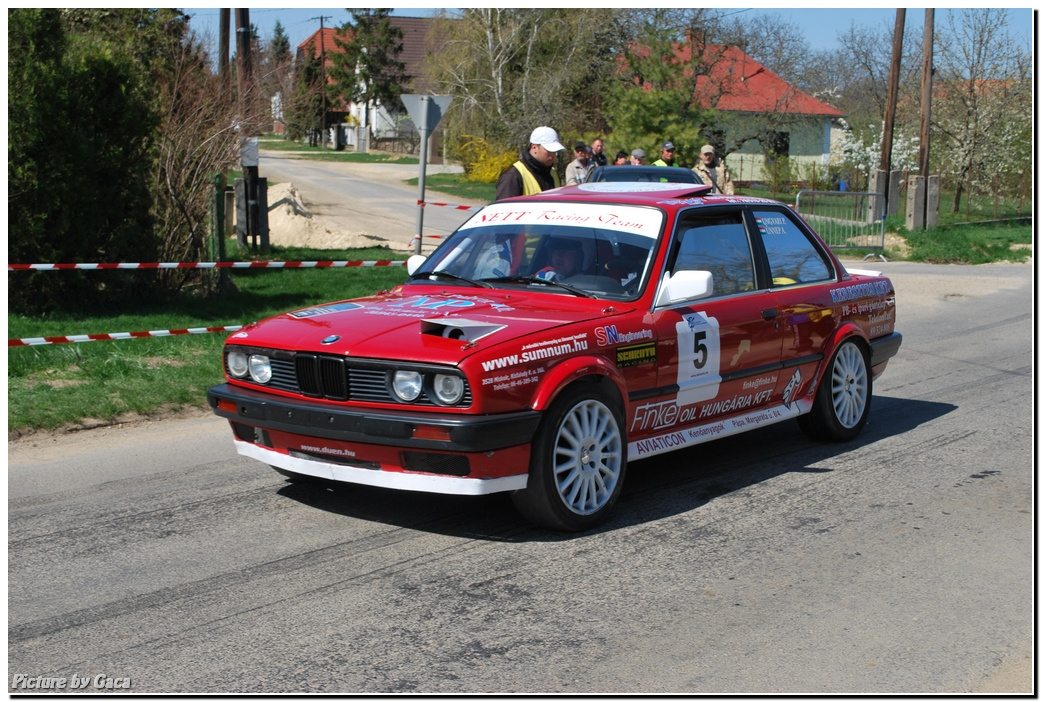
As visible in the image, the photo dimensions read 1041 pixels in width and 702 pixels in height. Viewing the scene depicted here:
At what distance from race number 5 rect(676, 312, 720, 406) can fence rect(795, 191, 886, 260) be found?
15877 mm

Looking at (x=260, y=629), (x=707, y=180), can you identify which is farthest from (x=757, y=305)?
(x=707, y=180)

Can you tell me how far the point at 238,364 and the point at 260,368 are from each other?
7.2 inches

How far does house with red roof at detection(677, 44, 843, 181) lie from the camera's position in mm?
40500

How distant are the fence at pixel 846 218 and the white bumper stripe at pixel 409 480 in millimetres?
17365

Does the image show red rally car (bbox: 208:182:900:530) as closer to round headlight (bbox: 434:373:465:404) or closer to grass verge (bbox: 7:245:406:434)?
round headlight (bbox: 434:373:465:404)

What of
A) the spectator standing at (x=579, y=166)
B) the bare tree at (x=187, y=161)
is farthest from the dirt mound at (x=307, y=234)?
A: the bare tree at (x=187, y=161)

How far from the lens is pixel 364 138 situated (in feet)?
240

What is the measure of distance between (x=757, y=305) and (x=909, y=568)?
206cm

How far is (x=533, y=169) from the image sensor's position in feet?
33.3

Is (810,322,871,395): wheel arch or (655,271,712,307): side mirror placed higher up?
(655,271,712,307): side mirror

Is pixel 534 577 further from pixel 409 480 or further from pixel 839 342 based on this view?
pixel 839 342

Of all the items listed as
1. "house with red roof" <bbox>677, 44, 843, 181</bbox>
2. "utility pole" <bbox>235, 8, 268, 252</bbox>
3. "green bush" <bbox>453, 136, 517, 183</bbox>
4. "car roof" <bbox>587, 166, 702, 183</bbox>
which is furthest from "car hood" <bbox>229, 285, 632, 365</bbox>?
"green bush" <bbox>453, 136, 517, 183</bbox>

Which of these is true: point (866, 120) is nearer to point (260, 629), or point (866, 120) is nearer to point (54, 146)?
point (54, 146)

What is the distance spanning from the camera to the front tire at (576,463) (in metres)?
5.34
